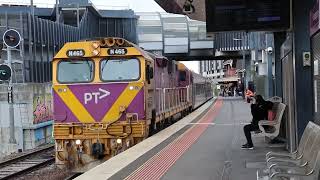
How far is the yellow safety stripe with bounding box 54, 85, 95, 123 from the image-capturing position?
15.1 m

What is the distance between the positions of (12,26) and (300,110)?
36254 mm

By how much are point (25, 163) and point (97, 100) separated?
4336 mm

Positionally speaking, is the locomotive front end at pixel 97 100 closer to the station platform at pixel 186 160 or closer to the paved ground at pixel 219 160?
the station platform at pixel 186 160

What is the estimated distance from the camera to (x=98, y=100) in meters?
15.1

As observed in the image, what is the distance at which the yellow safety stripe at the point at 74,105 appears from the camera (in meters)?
15.1

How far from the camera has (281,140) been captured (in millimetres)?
14734

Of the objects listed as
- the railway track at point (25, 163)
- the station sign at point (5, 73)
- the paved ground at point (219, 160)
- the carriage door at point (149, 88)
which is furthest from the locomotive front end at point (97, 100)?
the station sign at point (5, 73)

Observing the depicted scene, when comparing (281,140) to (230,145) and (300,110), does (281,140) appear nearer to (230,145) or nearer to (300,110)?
(230,145)

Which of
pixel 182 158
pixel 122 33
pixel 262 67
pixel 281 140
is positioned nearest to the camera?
pixel 182 158

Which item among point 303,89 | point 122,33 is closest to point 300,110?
point 303,89

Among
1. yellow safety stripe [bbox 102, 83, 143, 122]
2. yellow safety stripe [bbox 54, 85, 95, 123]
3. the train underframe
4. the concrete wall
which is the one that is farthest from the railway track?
the concrete wall

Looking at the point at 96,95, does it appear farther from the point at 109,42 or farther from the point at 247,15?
the point at 247,15

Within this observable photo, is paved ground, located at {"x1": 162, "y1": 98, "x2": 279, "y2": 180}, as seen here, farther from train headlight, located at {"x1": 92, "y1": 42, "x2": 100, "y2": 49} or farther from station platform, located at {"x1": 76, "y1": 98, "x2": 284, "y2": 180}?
train headlight, located at {"x1": 92, "y1": 42, "x2": 100, "y2": 49}

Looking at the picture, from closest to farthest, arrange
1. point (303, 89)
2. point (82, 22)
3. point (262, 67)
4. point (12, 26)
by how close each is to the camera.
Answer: point (303, 89) → point (262, 67) → point (12, 26) → point (82, 22)
